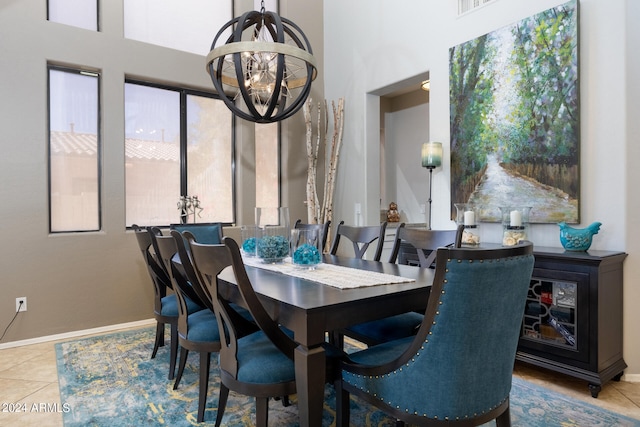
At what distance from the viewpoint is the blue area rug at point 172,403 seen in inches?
80.3

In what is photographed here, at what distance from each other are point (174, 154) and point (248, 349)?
10.2 feet

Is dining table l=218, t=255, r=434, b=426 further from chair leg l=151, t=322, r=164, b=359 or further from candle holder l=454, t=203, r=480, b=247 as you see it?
chair leg l=151, t=322, r=164, b=359

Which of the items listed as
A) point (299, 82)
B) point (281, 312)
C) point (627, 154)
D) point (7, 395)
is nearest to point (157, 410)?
point (7, 395)

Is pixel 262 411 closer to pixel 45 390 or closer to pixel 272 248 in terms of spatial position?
pixel 272 248

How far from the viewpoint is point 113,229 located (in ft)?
12.3

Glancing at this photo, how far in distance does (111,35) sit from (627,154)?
439cm

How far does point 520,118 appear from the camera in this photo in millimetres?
2941

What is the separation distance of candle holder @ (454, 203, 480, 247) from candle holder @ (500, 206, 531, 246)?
22 centimetres

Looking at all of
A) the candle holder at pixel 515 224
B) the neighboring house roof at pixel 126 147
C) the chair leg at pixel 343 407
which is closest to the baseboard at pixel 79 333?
the neighboring house roof at pixel 126 147

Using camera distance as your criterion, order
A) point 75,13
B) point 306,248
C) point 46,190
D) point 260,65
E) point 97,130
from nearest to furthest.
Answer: point 306,248, point 260,65, point 46,190, point 75,13, point 97,130

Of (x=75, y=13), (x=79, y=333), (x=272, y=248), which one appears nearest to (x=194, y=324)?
(x=272, y=248)

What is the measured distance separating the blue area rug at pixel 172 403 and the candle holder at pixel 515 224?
950 mm

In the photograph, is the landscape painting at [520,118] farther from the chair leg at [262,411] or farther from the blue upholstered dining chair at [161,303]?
the blue upholstered dining chair at [161,303]

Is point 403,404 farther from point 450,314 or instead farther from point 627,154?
point 627,154
